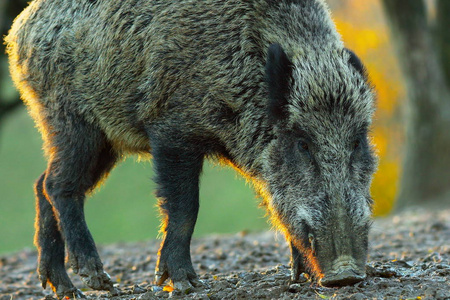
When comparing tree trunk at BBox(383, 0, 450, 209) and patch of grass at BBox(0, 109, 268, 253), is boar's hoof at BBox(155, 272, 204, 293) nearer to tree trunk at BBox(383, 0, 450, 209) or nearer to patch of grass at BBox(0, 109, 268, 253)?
tree trunk at BBox(383, 0, 450, 209)

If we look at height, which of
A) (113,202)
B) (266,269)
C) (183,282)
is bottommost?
(183,282)

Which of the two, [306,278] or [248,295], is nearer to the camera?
[248,295]

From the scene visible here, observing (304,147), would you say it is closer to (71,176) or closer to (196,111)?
(196,111)

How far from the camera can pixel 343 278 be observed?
14.2 feet

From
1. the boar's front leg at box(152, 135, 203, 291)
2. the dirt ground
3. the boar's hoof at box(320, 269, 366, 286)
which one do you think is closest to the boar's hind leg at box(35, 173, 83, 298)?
the dirt ground

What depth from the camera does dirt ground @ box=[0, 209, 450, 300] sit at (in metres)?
4.54

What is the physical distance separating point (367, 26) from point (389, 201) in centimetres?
914

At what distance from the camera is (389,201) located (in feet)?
74.3

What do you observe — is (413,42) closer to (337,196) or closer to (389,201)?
(337,196)

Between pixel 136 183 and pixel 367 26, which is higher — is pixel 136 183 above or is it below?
below

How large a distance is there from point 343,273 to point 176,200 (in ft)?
5.33

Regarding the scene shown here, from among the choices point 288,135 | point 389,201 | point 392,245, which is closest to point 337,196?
point 288,135

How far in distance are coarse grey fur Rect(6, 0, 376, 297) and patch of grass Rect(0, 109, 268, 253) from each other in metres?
22.5

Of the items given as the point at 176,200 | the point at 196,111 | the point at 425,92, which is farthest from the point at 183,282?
the point at 425,92
